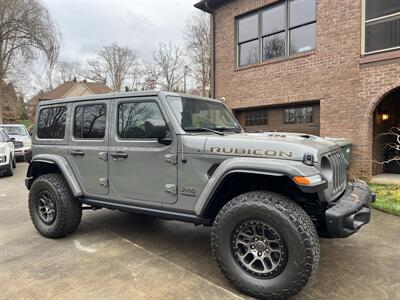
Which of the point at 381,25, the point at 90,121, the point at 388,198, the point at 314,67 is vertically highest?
the point at 381,25

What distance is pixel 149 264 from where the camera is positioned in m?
3.54

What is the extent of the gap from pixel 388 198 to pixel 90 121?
18.2 ft

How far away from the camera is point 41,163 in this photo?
15.3 feet

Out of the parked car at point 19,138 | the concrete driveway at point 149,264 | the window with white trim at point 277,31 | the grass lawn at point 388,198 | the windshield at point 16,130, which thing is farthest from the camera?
the windshield at point 16,130

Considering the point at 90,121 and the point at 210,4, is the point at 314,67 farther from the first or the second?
the point at 90,121

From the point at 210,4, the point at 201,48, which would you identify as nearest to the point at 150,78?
the point at 201,48

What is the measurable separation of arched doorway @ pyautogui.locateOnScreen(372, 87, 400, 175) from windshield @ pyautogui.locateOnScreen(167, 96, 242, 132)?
602cm

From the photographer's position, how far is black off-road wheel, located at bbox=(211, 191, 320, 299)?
8.61 ft

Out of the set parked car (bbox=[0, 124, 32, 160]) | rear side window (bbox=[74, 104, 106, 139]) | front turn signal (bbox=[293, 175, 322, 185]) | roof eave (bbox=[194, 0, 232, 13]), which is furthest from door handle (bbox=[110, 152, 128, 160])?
parked car (bbox=[0, 124, 32, 160])

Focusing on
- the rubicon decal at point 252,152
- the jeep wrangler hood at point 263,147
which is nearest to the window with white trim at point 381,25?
the jeep wrangler hood at point 263,147

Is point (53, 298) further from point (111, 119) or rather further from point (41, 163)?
point (41, 163)

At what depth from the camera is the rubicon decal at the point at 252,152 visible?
111 inches

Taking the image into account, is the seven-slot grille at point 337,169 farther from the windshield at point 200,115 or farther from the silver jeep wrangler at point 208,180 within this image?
the windshield at point 200,115

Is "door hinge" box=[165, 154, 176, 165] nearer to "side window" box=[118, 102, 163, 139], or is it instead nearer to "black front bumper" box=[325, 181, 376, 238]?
"side window" box=[118, 102, 163, 139]
